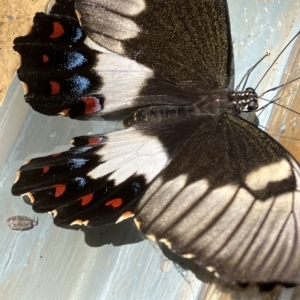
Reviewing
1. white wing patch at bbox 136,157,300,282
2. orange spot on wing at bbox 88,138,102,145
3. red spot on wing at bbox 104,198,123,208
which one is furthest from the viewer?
orange spot on wing at bbox 88,138,102,145

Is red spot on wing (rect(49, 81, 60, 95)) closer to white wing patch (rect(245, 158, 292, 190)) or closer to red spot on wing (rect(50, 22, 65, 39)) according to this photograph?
red spot on wing (rect(50, 22, 65, 39))

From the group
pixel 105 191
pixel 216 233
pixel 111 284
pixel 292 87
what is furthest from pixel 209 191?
pixel 292 87

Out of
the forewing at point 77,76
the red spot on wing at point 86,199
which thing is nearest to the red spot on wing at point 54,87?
the forewing at point 77,76

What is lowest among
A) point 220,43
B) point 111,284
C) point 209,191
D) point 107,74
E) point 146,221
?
point 111,284

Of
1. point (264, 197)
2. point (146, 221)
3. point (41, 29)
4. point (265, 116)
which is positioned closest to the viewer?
point (264, 197)

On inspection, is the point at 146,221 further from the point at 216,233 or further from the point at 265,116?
the point at 265,116

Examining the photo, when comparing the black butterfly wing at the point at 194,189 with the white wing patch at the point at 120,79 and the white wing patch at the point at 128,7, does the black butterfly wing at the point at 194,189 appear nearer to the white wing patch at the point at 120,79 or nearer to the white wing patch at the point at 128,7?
the white wing patch at the point at 120,79

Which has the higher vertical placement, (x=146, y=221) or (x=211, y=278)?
(x=146, y=221)

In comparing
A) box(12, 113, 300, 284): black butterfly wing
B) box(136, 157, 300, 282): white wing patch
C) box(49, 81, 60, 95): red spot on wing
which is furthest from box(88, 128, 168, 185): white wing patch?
box(49, 81, 60, 95): red spot on wing
